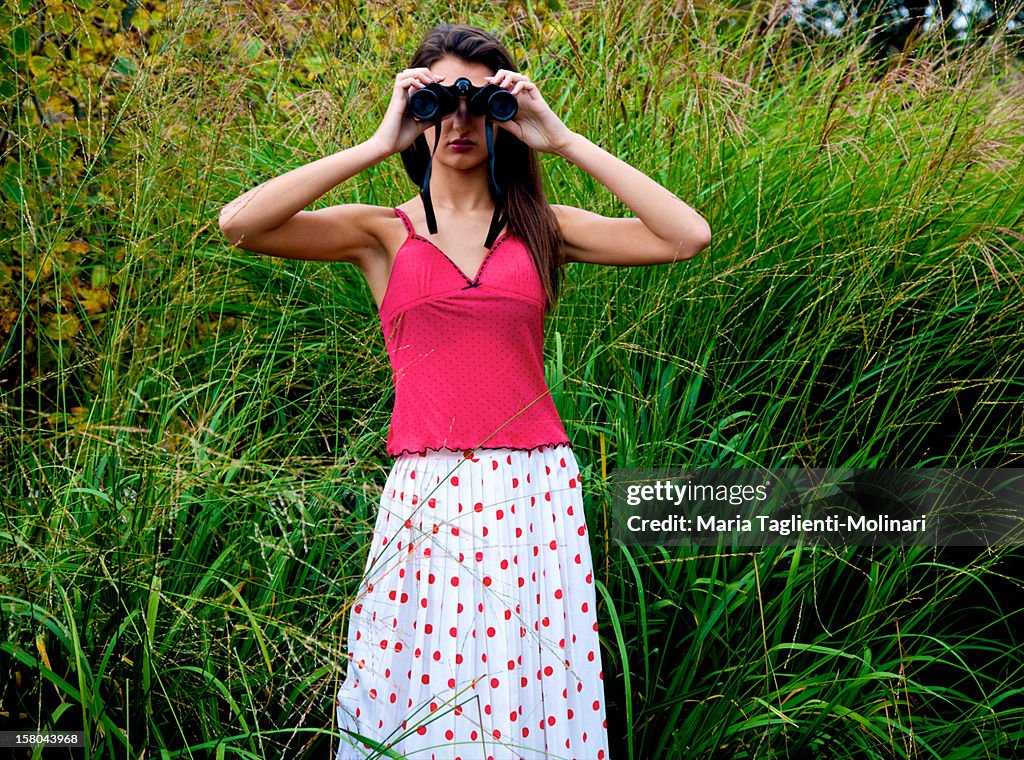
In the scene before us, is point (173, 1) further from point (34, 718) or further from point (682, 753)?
point (682, 753)

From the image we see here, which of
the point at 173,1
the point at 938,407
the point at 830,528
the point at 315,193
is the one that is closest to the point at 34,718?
the point at 315,193

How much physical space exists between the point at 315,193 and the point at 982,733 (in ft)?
6.46

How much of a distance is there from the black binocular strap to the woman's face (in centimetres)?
2

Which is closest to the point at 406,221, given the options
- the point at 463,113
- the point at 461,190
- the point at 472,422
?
the point at 461,190

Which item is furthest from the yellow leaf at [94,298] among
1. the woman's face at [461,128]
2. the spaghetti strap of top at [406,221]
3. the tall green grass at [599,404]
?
the woman's face at [461,128]

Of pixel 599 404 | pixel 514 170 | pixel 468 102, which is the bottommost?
pixel 599 404

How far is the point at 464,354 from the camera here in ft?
7.00

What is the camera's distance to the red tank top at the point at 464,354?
2102mm

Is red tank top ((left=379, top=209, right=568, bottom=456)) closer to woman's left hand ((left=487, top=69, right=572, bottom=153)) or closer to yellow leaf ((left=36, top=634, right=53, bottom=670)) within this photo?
woman's left hand ((left=487, top=69, right=572, bottom=153))
